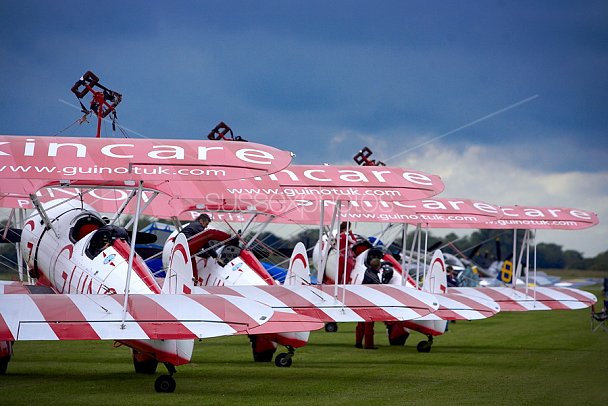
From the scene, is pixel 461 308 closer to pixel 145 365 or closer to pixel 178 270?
pixel 145 365

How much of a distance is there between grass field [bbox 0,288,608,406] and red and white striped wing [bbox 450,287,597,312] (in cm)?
83

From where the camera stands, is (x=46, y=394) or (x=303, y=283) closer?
(x=46, y=394)

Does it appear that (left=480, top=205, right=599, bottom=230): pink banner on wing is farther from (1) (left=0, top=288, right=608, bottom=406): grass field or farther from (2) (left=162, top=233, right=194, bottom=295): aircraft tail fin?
(2) (left=162, top=233, right=194, bottom=295): aircraft tail fin

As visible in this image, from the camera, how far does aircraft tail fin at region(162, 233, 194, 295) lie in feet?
38.5

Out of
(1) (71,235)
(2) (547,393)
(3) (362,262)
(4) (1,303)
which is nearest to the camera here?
(4) (1,303)

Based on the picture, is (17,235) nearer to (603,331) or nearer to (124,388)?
(124,388)

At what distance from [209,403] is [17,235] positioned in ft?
18.5

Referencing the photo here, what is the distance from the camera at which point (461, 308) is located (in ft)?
56.2

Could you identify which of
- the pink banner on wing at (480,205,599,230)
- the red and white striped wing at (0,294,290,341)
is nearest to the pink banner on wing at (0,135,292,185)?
the red and white striped wing at (0,294,290,341)

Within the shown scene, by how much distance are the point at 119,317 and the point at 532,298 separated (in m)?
12.0

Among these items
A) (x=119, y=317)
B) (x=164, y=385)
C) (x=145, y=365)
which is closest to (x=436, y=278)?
(x=145, y=365)

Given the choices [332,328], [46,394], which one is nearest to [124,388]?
[46,394]

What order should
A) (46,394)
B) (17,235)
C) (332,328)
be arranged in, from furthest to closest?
(332,328)
(17,235)
(46,394)

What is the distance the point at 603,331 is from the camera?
25.4 m
